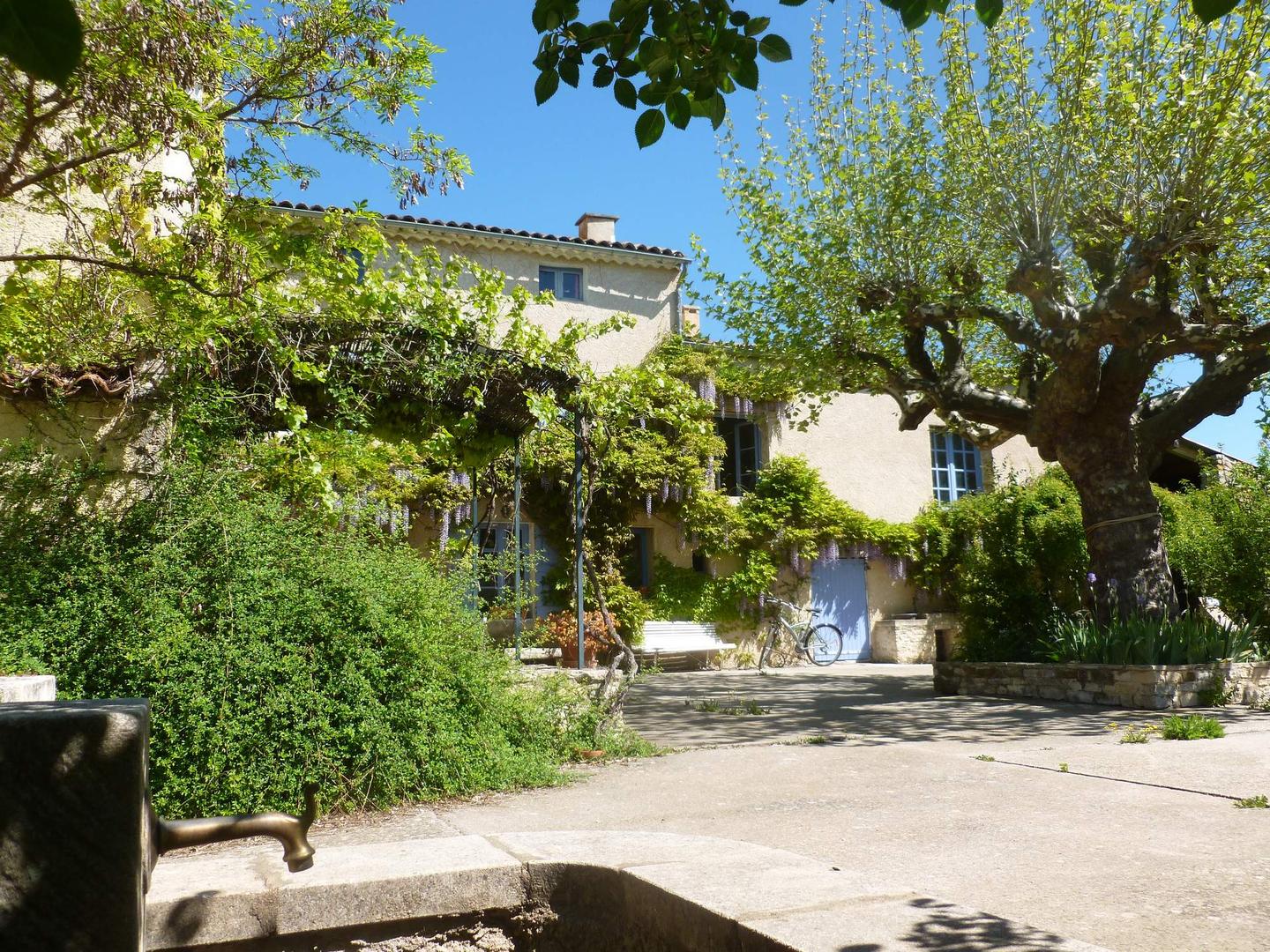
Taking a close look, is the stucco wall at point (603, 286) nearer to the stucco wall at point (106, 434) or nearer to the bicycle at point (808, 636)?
the bicycle at point (808, 636)

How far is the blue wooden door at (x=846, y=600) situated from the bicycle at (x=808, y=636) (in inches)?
13.0

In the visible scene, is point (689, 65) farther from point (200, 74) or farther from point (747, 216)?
point (747, 216)

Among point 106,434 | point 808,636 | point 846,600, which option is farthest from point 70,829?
point 846,600

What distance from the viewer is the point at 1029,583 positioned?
12117 millimetres

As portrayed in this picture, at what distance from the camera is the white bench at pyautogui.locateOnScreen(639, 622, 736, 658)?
Result: 1566 centimetres

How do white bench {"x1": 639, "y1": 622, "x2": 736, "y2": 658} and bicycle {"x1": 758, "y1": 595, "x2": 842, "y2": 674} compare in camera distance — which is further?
bicycle {"x1": 758, "y1": 595, "x2": 842, "y2": 674}

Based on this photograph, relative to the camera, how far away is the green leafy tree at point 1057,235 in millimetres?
9289

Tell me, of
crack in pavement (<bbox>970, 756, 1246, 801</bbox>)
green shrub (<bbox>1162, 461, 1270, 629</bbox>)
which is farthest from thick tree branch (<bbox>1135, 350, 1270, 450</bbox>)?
crack in pavement (<bbox>970, 756, 1246, 801</bbox>)

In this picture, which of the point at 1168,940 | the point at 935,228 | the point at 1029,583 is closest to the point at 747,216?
the point at 935,228

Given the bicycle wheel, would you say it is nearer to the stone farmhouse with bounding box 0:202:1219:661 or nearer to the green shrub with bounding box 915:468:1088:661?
the stone farmhouse with bounding box 0:202:1219:661

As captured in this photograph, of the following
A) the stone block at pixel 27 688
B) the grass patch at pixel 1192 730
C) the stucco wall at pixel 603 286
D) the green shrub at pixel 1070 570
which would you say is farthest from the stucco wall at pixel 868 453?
the stone block at pixel 27 688

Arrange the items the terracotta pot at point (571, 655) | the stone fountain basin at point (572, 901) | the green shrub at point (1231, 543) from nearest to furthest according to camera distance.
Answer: the stone fountain basin at point (572, 901)
the green shrub at point (1231, 543)
the terracotta pot at point (571, 655)

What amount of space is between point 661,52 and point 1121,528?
9.85 metres

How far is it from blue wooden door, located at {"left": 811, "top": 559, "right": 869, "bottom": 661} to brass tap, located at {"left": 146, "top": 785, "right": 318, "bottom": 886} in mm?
16841
